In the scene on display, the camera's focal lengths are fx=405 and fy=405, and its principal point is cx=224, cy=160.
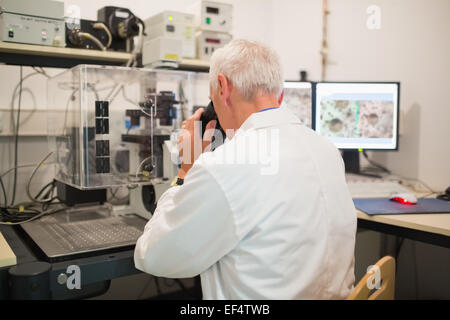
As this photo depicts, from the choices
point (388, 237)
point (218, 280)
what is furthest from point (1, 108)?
point (388, 237)

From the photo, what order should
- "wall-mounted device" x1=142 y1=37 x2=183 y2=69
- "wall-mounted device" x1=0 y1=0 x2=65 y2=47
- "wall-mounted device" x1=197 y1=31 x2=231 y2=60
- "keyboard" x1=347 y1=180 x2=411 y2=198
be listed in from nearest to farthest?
"wall-mounted device" x1=0 y1=0 x2=65 y2=47 < "wall-mounted device" x1=142 y1=37 x2=183 y2=69 < "keyboard" x1=347 y1=180 x2=411 y2=198 < "wall-mounted device" x1=197 y1=31 x2=231 y2=60

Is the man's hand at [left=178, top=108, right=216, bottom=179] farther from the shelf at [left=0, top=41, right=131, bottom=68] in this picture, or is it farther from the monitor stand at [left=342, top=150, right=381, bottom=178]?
the monitor stand at [left=342, top=150, right=381, bottom=178]

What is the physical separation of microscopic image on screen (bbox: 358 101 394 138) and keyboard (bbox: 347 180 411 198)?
0.28 meters

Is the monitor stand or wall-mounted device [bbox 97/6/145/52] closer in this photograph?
wall-mounted device [bbox 97/6/145/52]

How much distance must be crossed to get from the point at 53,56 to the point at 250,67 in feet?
3.66

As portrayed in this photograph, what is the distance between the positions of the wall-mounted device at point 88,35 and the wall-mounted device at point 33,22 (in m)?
0.07

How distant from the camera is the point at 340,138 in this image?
2137mm

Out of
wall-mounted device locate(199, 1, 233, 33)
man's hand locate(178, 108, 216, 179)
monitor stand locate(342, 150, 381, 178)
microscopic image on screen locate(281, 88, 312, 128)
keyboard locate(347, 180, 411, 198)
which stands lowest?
keyboard locate(347, 180, 411, 198)

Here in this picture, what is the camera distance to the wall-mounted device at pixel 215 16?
2.05 m

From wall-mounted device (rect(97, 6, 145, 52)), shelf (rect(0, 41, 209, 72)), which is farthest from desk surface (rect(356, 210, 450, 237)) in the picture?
wall-mounted device (rect(97, 6, 145, 52))

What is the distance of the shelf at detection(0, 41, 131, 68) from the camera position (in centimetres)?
163

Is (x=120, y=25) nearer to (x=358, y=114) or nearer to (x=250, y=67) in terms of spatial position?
(x=250, y=67)

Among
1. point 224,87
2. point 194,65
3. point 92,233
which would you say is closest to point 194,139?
point 224,87

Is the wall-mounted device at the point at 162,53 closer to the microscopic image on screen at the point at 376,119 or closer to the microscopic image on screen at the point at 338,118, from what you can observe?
the microscopic image on screen at the point at 338,118
